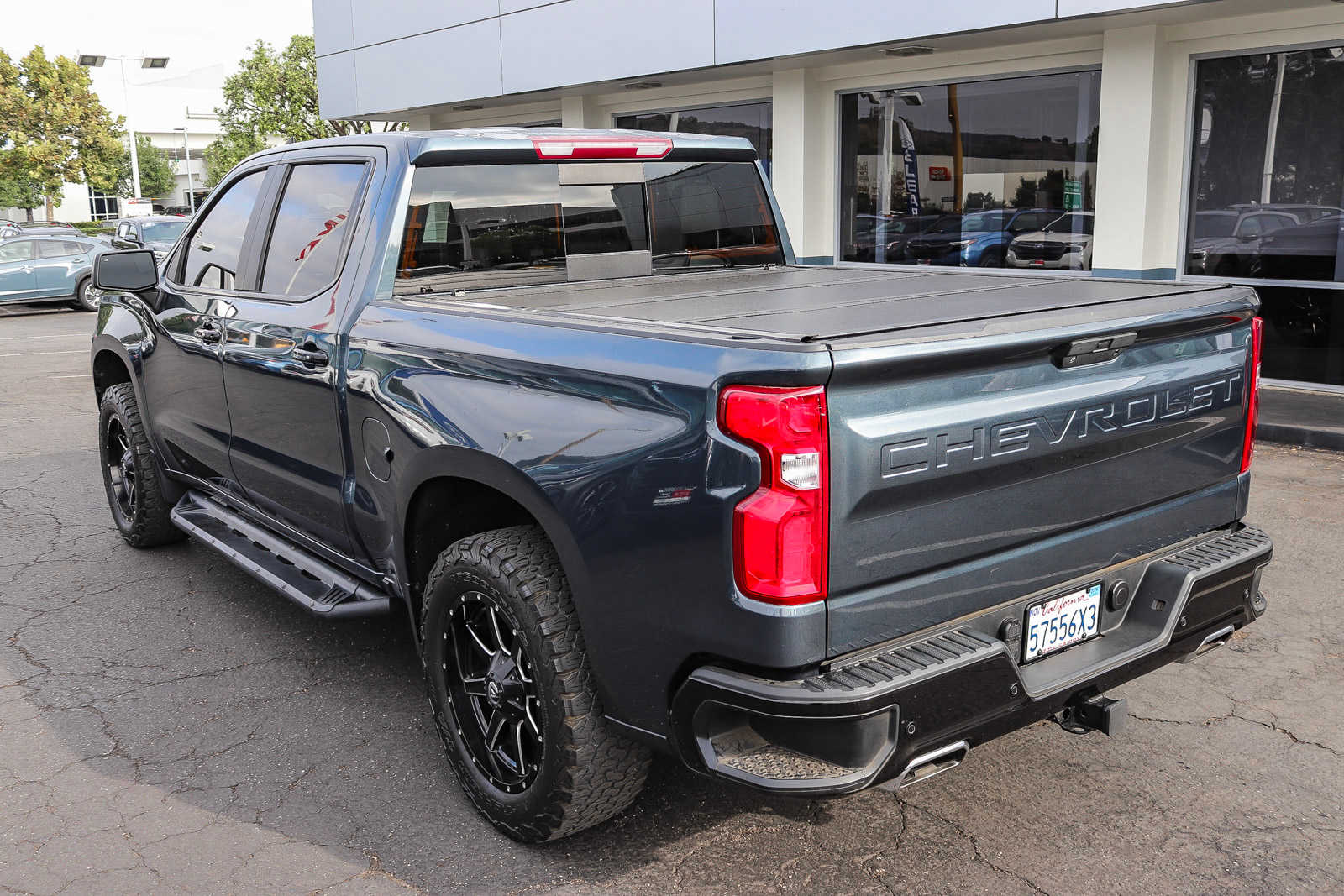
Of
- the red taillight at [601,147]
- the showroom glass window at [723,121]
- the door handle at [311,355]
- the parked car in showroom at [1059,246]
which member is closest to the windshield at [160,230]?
the showroom glass window at [723,121]

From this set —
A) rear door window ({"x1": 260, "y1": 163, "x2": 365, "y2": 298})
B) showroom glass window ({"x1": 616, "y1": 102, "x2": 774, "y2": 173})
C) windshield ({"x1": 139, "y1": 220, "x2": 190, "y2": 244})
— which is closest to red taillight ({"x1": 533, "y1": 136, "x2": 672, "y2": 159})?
rear door window ({"x1": 260, "y1": 163, "x2": 365, "y2": 298})

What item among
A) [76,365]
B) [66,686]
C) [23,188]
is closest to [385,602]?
[66,686]

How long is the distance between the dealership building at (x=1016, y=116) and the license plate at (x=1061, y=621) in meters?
Result: 7.83

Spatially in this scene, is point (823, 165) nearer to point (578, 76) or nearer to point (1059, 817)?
point (578, 76)

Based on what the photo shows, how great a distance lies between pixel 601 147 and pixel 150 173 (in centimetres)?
8690

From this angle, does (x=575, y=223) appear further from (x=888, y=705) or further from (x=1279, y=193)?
(x=1279, y=193)

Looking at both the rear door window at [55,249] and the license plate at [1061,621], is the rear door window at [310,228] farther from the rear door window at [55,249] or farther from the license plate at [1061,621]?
the rear door window at [55,249]

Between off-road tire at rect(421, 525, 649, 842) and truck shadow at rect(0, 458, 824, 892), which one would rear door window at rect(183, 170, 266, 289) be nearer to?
truck shadow at rect(0, 458, 824, 892)

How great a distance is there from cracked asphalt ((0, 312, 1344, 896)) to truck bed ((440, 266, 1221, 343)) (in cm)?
118

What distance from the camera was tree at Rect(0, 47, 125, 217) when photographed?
49.3 meters

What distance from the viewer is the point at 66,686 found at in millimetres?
4258

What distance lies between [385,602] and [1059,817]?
→ 2.19 meters

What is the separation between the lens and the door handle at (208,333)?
4488mm

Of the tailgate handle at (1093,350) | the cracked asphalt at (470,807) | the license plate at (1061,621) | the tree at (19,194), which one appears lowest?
the cracked asphalt at (470,807)
